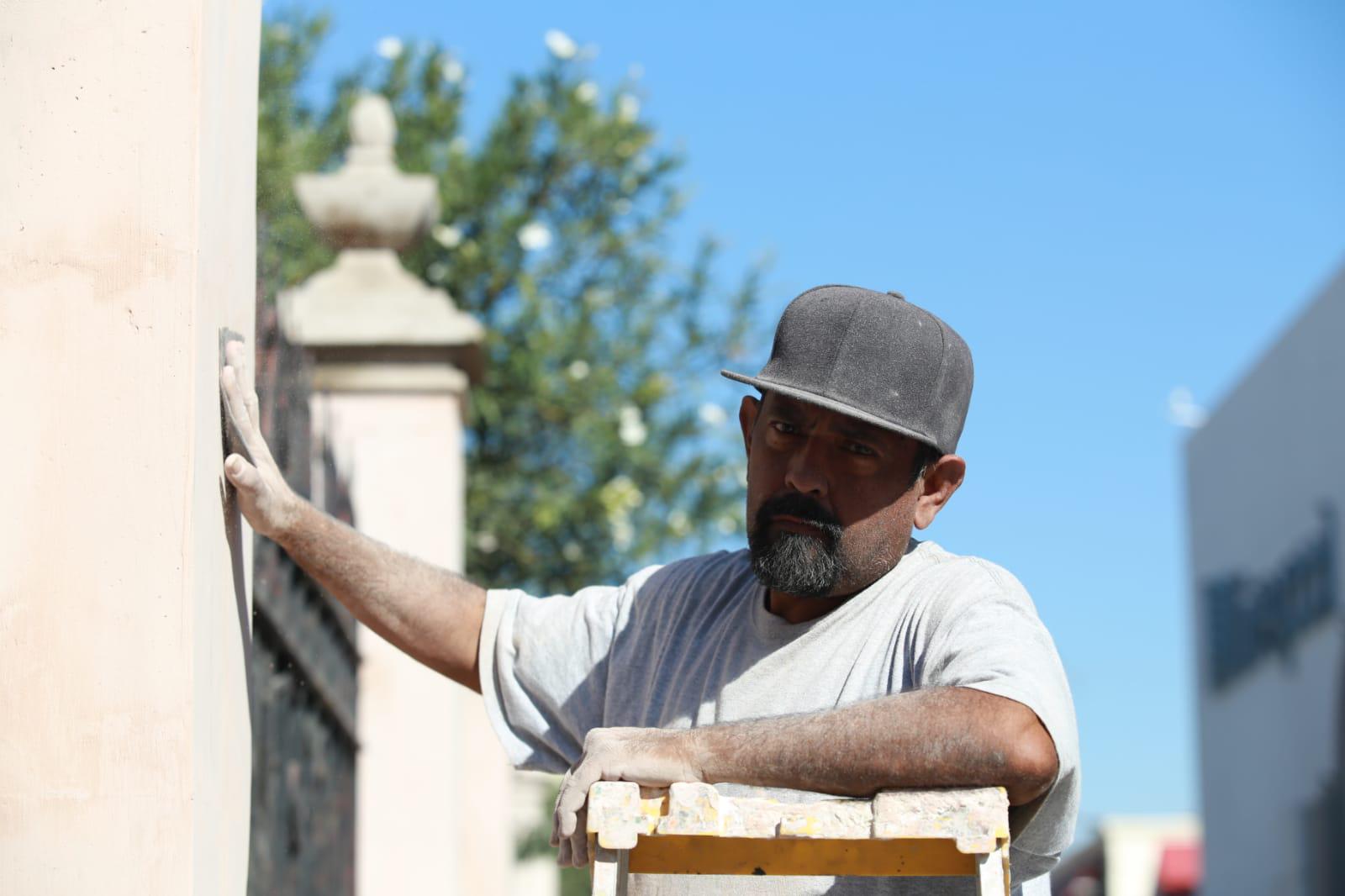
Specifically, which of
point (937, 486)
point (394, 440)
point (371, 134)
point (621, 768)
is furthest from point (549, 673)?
point (371, 134)

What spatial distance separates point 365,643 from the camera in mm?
5496

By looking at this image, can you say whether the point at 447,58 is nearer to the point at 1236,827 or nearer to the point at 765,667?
the point at 765,667

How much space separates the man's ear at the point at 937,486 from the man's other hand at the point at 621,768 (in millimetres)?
687

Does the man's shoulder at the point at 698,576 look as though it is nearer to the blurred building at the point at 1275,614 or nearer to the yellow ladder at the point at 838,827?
the yellow ladder at the point at 838,827

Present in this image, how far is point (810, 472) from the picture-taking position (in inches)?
104

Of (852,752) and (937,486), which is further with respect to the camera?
(937,486)

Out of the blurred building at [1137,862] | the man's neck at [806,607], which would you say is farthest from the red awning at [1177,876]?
the man's neck at [806,607]

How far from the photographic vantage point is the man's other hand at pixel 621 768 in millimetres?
2186

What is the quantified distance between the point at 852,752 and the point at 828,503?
0.55 metres

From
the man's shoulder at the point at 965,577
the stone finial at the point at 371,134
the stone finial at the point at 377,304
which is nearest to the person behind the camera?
the man's shoulder at the point at 965,577

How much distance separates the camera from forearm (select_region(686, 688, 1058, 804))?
2133mm

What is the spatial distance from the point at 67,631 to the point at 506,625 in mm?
1033

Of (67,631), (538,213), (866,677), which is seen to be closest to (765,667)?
(866,677)

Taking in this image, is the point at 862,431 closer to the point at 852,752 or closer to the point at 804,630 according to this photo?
the point at 804,630
